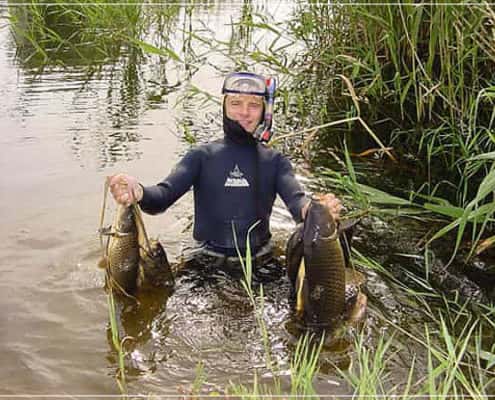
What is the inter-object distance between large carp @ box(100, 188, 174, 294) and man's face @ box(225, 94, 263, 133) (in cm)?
102

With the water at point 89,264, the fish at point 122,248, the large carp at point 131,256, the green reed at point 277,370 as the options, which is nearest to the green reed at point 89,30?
the water at point 89,264

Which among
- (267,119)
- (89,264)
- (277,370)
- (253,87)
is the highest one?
(253,87)

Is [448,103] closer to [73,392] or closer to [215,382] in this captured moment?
[215,382]

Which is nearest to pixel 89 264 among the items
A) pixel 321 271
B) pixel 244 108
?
pixel 244 108

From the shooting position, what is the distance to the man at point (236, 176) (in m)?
4.39

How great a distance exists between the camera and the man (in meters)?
4.39

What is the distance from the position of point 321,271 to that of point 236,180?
47.8 inches

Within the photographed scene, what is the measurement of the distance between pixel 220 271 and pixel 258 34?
298 inches

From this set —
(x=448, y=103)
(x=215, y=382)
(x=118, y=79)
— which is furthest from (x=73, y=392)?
(x=118, y=79)

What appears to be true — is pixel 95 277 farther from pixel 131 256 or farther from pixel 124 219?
pixel 124 219

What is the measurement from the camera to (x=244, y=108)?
443 cm

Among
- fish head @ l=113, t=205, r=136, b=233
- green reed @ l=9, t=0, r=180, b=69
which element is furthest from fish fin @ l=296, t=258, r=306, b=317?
green reed @ l=9, t=0, r=180, b=69

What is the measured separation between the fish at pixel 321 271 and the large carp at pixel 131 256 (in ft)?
2.87

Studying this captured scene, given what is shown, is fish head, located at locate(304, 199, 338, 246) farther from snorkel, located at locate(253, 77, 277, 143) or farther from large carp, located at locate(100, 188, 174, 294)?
snorkel, located at locate(253, 77, 277, 143)
